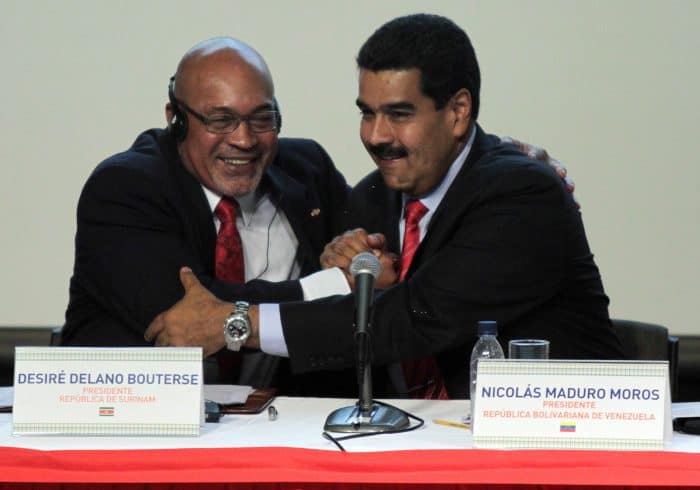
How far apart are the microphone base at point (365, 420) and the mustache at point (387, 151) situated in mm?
924

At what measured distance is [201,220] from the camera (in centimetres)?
338

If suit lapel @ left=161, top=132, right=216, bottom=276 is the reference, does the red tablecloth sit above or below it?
below

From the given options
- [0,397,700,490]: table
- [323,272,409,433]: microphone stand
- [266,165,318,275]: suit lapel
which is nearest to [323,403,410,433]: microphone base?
[323,272,409,433]: microphone stand

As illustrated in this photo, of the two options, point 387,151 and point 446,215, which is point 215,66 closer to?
point 387,151

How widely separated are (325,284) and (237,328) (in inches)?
15.1

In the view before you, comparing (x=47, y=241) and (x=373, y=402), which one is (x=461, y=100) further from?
(x=47, y=241)

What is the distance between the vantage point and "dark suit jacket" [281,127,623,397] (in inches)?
113

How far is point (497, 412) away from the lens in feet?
7.22

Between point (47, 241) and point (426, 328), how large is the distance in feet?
7.59

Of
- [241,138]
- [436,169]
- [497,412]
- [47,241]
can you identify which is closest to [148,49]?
[47,241]

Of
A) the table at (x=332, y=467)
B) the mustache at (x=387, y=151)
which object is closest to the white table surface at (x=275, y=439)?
the table at (x=332, y=467)

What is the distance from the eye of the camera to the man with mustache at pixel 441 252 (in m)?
2.88

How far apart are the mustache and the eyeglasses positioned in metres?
0.39

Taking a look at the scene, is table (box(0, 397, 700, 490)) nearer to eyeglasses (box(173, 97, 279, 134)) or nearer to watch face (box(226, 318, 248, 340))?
watch face (box(226, 318, 248, 340))
